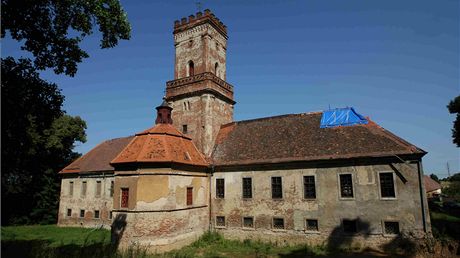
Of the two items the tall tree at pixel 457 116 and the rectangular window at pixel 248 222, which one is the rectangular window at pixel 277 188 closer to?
the rectangular window at pixel 248 222

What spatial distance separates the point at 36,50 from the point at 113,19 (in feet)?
10.1

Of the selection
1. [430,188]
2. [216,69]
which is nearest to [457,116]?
[430,188]

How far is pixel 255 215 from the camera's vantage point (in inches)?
834

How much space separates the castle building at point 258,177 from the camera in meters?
17.7

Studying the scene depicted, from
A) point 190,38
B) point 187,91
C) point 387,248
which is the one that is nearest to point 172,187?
point 187,91

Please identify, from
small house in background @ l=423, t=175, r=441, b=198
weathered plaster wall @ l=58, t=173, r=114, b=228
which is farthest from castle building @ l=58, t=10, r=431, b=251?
small house in background @ l=423, t=175, r=441, b=198

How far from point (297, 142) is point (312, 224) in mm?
5853

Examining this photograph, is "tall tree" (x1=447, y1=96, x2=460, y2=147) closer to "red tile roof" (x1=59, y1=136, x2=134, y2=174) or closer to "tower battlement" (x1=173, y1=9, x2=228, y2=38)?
"tower battlement" (x1=173, y1=9, x2=228, y2=38)

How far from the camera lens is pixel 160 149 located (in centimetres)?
2019

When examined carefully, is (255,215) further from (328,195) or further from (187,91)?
(187,91)

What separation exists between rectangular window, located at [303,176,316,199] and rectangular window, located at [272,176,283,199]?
1.68m

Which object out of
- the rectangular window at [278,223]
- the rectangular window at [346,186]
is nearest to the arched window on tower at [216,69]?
the rectangular window at [278,223]

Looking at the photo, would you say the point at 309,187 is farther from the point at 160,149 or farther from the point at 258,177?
the point at 160,149

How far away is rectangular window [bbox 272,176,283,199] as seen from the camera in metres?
20.7
